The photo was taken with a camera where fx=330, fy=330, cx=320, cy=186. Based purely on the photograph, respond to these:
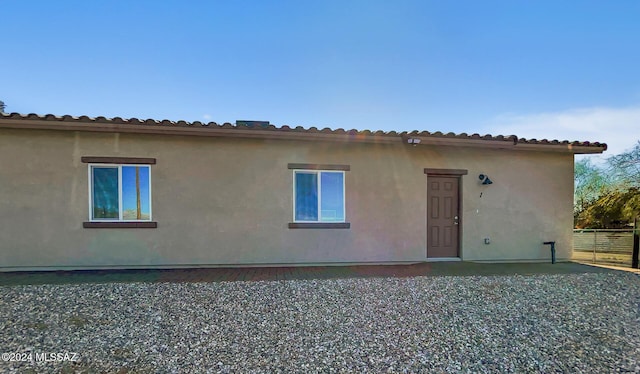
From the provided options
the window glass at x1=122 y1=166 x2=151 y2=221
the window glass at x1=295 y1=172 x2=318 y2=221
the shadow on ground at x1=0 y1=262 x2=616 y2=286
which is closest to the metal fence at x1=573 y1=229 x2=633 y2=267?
the shadow on ground at x1=0 y1=262 x2=616 y2=286

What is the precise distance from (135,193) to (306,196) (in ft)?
12.1

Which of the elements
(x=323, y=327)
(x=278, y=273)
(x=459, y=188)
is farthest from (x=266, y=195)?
(x=459, y=188)

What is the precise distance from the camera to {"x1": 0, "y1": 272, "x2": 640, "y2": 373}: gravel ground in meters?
3.06

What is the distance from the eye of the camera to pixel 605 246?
29.5 ft

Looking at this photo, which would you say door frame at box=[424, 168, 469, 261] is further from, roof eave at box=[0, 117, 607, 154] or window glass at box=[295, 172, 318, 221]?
window glass at box=[295, 172, 318, 221]

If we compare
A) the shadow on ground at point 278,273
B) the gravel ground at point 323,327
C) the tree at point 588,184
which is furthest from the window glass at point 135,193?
the tree at point 588,184

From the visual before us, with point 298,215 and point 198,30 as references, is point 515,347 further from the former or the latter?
point 198,30

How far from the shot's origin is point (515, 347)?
11.2ft

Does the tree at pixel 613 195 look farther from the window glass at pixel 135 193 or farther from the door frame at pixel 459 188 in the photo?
the window glass at pixel 135 193

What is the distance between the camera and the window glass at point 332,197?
302 inches

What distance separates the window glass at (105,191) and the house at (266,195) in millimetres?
22

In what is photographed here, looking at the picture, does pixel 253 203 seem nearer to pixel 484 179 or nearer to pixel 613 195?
pixel 484 179

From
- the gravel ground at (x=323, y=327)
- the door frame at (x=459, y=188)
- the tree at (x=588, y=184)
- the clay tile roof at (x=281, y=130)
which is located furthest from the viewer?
the tree at (x=588, y=184)

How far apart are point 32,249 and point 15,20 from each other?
5.52m
